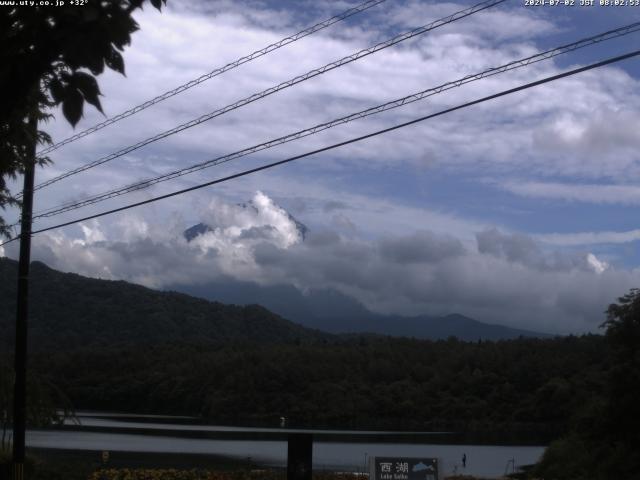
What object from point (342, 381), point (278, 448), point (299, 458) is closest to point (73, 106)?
point (299, 458)

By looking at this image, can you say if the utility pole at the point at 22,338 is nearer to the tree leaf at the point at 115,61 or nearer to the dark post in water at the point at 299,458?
the dark post in water at the point at 299,458

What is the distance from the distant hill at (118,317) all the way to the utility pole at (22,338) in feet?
332

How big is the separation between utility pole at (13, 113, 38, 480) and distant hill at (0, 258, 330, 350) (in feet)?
332

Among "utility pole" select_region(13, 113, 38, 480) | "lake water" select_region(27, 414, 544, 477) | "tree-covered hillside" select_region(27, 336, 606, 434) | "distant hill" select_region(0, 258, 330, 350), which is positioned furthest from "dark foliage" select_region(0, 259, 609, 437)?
"utility pole" select_region(13, 113, 38, 480)

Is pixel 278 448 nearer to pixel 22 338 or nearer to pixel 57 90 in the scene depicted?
pixel 22 338

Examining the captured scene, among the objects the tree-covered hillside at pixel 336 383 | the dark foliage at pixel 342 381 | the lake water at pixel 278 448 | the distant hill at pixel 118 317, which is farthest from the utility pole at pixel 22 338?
the distant hill at pixel 118 317

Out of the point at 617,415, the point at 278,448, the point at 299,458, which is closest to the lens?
the point at 299,458

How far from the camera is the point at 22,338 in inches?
829

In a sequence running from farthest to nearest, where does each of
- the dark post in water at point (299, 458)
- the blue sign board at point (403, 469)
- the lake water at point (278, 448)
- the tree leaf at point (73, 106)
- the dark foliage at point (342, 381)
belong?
the dark foliage at point (342, 381)
the lake water at point (278, 448)
the blue sign board at point (403, 469)
the dark post in water at point (299, 458)
the tree leaf at point (73, 106)

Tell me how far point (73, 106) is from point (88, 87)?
13cm

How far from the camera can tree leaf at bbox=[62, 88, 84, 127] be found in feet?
16.4

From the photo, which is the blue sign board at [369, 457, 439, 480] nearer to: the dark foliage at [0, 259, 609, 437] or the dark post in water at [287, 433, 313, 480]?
the dark post in water at [287, 433, 313, 480]

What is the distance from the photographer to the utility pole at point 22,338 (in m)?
20.8

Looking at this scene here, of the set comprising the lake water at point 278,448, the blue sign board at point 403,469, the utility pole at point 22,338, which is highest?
the utility pole at point 22,338
